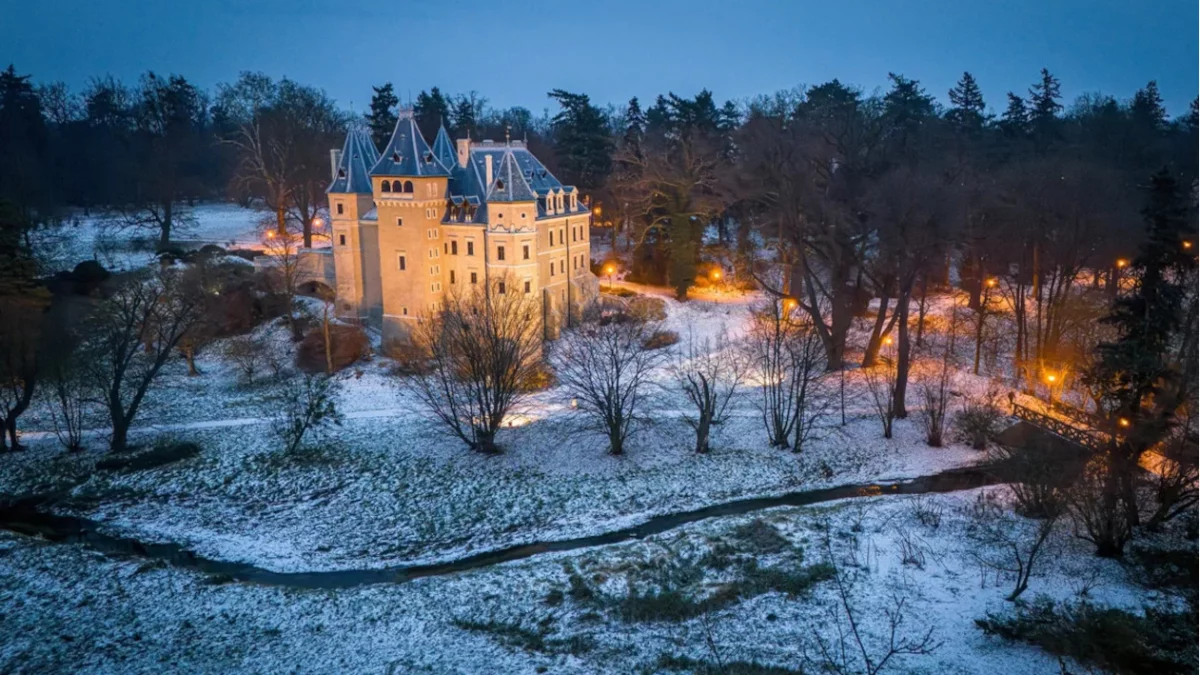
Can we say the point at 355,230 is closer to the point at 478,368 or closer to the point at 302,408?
the point at 302,408

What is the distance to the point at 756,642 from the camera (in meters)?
14.5

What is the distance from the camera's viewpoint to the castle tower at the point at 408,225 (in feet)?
117

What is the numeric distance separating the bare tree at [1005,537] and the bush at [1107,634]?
94 centimetres

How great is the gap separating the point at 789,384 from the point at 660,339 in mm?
8487

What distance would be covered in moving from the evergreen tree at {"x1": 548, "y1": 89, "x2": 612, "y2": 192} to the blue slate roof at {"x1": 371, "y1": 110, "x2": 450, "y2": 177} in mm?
14826

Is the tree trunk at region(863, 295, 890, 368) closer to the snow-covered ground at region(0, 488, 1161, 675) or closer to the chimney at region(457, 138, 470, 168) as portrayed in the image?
the snow-covered ground at region(0, 488, 1161, 675)

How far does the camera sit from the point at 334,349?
36.1 m

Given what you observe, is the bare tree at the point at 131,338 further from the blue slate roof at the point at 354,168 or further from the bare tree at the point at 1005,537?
the bare tree at the point at 1005,537

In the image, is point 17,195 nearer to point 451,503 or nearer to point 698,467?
point 451,503

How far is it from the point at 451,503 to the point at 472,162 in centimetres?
1992

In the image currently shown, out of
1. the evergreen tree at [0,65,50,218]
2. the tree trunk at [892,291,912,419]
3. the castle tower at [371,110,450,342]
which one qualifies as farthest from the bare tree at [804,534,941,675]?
the evergreen tree at [0,65,50,218]

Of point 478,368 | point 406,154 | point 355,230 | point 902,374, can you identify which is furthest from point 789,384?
point 355,230

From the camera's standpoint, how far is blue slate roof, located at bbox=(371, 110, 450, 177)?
35438 mm

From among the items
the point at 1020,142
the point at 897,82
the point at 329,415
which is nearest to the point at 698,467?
the point at 329,415
